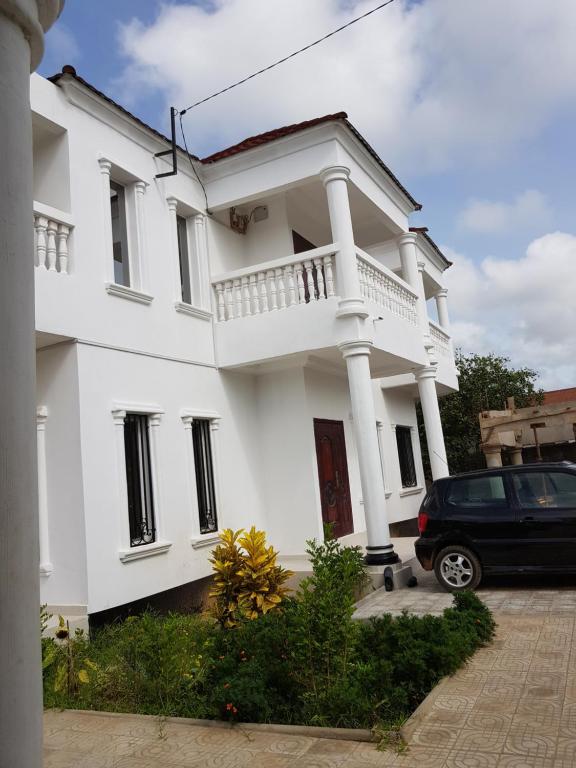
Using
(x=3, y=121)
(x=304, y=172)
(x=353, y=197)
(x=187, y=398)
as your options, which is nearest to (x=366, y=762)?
(x=3, y=121)

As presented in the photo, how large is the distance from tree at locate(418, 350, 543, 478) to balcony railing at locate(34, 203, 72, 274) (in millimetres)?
20411

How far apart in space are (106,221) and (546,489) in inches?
281

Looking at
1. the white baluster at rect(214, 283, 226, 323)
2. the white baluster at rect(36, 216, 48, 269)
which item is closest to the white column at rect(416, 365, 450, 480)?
the white baluster at rect(214, 283, 226, 323)

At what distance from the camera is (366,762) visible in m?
3.83

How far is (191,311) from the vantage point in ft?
34.6

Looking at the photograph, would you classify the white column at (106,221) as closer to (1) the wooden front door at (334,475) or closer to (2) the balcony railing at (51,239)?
(2) the balcony railing at (51,239)

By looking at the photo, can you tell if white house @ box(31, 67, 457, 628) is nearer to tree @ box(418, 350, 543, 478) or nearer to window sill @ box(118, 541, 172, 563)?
window sill @ box(118, 541, 172, 563)

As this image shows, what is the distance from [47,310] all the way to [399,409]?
11191 millimetres

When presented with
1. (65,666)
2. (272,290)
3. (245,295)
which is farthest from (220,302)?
(65,666)

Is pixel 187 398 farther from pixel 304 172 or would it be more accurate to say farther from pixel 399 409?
pixel 399 409

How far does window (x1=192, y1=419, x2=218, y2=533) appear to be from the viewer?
1024cm

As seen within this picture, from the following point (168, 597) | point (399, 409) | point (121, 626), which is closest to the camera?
point (121, 626)

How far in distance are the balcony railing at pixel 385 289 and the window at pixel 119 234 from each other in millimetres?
3748

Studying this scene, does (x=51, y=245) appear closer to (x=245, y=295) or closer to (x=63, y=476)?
(x=63, y=476)
